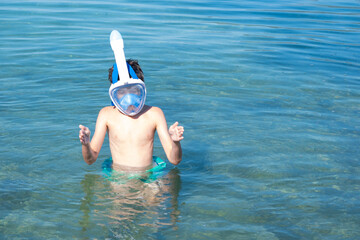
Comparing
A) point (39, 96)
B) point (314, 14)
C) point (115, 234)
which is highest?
point (314, 14)

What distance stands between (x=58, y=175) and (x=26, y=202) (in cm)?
72

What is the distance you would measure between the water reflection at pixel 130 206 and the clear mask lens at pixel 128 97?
31.7 inches

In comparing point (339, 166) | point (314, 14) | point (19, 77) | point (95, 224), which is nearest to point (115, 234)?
point (95, 224)


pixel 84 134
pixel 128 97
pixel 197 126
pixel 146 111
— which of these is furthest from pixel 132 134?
pixel 197 126

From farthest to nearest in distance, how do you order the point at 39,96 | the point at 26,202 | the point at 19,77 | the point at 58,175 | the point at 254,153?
1. the point at 19,77
2. the point at 39,96
3. the point at 254,153
4. the point at 58,175
5. the point at 26,202

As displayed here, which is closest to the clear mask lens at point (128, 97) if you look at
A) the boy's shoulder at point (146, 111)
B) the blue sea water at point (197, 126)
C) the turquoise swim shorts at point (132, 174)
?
the boy's shoulder at point (146, 111)

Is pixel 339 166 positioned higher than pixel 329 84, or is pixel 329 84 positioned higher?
pixel 329 84

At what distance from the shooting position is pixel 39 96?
8320mm

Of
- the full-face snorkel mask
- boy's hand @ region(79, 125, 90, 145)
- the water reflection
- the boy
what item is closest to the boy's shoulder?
the boy

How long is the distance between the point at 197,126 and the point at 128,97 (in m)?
2.71

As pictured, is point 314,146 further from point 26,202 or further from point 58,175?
point 26,202

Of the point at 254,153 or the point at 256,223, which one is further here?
the point at 254,153

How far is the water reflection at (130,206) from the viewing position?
4609 mm

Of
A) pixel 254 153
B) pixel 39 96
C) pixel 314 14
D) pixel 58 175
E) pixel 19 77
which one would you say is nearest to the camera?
pixel 58 175
